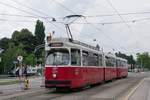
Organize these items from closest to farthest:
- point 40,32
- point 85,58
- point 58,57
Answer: point 58,57, point 85,58, point 40,32

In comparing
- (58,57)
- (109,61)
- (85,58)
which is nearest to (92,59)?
(85,58)

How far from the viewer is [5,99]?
21.5 m

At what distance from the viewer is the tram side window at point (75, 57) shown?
2703 cm

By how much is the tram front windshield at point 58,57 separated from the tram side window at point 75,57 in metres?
0.42

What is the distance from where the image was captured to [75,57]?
27.3 metres

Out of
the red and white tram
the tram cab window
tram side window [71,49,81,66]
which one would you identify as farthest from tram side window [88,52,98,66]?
the tram cab window

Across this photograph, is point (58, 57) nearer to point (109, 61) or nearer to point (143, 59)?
point (109, 61)

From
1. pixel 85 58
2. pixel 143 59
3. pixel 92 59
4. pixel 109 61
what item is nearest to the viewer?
pixel 85 58

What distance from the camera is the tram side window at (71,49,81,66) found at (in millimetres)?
27031

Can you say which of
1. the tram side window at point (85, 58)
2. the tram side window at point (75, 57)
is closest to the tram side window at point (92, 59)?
the tram side window at point (85, 58)

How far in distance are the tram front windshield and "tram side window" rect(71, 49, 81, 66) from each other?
417 mm

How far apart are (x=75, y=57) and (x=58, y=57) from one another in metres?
1.21

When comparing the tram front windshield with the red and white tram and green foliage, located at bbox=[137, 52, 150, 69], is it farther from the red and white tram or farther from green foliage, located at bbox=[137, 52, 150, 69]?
green foliage, located at bbox=[137, 52, 150, 69]

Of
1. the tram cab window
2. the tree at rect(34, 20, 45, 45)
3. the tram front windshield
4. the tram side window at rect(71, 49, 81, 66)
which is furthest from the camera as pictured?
the tree at rect(34, 20, 45, 45)
